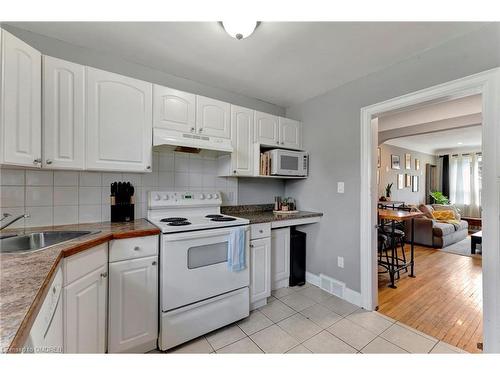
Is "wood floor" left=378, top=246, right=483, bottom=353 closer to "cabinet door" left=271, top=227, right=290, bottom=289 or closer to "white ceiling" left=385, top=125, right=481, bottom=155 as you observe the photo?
"cabinet door" left=271, top=227, right=290, bottom=289

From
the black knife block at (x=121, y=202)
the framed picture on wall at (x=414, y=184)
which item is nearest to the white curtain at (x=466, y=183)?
the framed picture on wall at (x=414, y=184)

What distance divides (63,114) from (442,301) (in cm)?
379

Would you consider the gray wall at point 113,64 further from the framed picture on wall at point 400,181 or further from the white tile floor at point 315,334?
the framed picture on wall at point 400,181

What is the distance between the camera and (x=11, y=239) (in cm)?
134

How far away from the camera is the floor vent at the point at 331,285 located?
230 centimetres

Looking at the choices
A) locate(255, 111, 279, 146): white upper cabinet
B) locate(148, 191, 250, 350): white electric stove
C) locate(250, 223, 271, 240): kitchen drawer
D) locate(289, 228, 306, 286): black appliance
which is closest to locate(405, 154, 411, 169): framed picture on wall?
locate(289, 228, 306, 286): black appliance

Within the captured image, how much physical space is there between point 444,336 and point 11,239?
3192 millimetres

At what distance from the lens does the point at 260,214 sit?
8.29 feet

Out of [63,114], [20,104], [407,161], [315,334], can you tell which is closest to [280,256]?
[315,334]

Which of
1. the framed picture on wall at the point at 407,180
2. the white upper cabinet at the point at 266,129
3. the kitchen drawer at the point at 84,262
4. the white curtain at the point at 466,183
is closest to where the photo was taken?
the kitchen drawer at the point at 84,262

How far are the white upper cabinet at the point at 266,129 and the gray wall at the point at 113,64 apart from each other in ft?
1.20

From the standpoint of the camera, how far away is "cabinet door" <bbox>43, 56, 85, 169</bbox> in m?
1.41

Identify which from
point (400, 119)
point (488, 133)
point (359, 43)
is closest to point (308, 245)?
point (488, 133)

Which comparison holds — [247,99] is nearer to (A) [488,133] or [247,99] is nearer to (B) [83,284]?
(A) [488,133]
